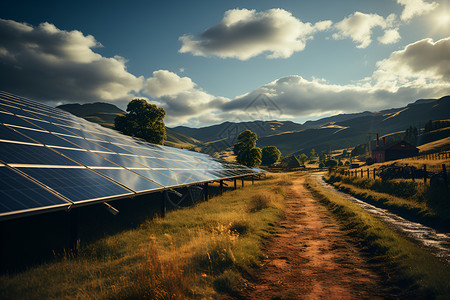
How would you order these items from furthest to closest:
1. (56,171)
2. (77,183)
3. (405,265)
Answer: (56,171) → (77,183) → (405,265)

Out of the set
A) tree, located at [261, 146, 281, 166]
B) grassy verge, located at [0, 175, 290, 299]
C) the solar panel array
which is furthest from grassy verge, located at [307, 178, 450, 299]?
tree, located at [261, 146, 281, 166]

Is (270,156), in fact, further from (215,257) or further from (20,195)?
(20,195)

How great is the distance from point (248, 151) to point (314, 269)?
203ft

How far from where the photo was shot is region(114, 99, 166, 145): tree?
177 ft

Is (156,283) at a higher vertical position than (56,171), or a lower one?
lower

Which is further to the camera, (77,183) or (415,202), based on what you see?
(415,202)

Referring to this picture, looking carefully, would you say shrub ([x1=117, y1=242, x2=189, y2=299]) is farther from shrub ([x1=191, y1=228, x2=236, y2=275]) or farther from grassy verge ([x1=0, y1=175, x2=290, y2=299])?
shrub ([x1=191, y1=228, x2=236, y2=275])

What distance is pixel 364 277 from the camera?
848cm

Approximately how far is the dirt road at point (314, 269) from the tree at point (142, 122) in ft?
152

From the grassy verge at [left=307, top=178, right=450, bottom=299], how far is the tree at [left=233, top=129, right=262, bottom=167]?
55.9 meters

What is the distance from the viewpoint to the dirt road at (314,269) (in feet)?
24.6

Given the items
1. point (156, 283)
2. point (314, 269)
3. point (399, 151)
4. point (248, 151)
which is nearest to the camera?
point (156, 283)

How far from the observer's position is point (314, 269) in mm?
9281

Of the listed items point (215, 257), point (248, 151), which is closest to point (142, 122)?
point (248, 151)
